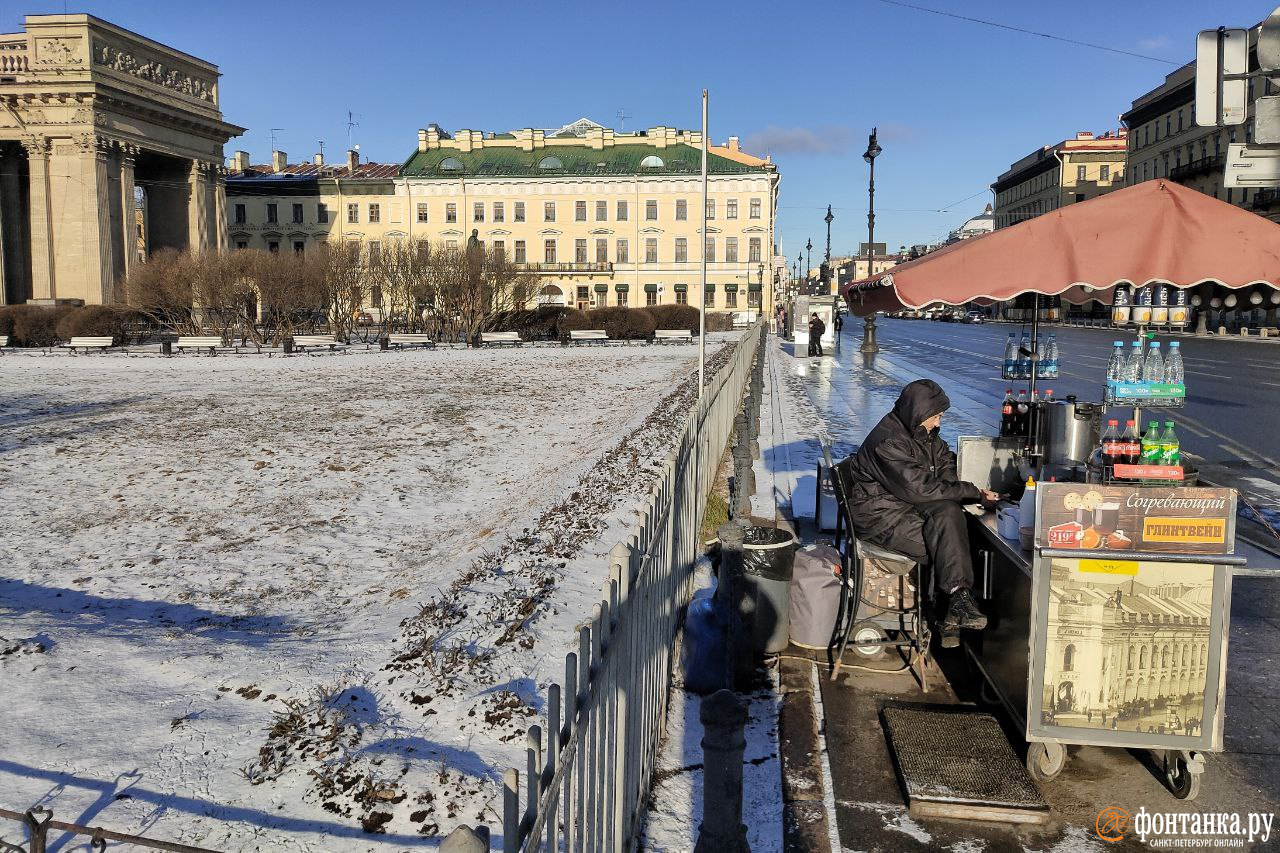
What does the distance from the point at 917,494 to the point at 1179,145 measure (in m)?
82.3

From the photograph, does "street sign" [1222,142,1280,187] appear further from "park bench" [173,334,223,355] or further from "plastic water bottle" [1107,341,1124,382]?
"park bench" [173,334,223,355]

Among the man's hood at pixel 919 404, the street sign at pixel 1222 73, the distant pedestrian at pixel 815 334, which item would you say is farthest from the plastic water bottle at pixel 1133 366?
the distant pedestrian at pixel 815 334

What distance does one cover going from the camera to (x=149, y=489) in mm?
11195

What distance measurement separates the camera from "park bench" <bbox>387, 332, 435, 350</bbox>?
1522 inches

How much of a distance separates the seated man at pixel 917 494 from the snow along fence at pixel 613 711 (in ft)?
3.86

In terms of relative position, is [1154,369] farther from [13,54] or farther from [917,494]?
[13,54]

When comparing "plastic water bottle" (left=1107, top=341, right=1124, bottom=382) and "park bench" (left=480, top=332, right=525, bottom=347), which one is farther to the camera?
"park bench" (left=480, top=332, right=525, bottom=347)

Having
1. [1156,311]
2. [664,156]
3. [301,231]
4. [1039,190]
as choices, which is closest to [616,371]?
[1156,311]

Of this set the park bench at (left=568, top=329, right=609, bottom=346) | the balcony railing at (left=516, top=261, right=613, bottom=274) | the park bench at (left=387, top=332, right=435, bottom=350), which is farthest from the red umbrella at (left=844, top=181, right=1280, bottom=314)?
the balcony railing at (left=516, top=261, right=613, bottom=274)

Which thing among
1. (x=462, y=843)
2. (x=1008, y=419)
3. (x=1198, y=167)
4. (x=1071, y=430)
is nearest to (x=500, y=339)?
(x=1008, y=419)

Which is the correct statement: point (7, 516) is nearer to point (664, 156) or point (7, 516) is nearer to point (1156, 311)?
point (1156, 311)

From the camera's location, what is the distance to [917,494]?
5.20 meters

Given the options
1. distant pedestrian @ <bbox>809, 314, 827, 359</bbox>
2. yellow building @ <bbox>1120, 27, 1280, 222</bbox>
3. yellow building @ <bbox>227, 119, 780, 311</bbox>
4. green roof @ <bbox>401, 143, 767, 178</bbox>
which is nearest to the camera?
distant pedestrian @ <bbox>809, 314, 827, 359</bbox>

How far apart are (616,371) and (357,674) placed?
2262cm
